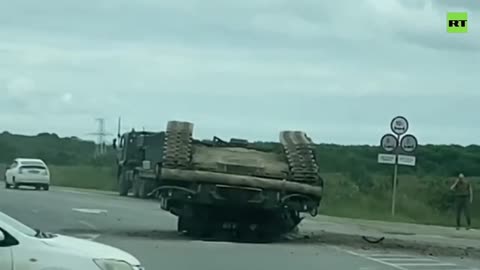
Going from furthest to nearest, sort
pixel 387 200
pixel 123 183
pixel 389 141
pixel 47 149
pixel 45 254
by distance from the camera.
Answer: pixel 47 149 < pixel 123 183 < pixel 387 200 < pixel 389 141 < pixel 45 254

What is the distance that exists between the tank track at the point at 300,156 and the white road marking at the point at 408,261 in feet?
6.71

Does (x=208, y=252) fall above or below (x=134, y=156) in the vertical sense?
below

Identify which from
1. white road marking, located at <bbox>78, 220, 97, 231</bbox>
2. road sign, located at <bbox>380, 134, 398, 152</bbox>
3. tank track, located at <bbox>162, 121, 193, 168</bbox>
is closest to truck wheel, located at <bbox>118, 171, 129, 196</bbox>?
road sign, located at <bbox>380, 134, 398, 152</bbox>

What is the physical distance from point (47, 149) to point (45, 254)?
4369 inches

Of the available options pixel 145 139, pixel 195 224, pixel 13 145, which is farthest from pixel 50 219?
pixel 13 145

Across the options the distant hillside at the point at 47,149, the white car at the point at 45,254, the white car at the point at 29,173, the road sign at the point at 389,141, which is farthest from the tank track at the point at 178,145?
the distant hillside at the point at 47,149

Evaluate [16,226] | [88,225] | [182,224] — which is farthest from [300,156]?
[16,226]

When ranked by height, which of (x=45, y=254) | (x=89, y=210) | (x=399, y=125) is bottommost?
(x=89, y=210)

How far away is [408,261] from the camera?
21.7 metres

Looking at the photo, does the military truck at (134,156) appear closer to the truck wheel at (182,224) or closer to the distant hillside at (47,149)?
the truck wheel at (182,224)

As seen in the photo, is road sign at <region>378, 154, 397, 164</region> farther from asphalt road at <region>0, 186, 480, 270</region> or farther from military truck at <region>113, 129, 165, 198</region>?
military truck at <region>113, 129, 165, 198</region>

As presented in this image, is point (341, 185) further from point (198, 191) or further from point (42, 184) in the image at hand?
point (198, 191)

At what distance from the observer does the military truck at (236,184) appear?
79.1 feet

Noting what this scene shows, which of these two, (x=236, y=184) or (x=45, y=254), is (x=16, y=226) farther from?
(x=236, y=184)
